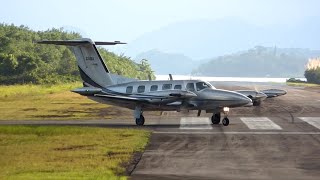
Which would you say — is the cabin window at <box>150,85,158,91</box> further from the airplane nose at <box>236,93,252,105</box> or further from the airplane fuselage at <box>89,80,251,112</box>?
the airplane nose at <box>236,93,252,105</box>

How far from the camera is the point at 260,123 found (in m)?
34.2

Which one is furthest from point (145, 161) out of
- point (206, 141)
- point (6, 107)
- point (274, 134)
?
point (6, 107)

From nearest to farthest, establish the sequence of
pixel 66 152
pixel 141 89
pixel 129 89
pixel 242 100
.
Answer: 1. pixel 66 152
2. pixel 242 100
3. pixel 141 89
4. pixel 129 89

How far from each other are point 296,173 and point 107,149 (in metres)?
8.30

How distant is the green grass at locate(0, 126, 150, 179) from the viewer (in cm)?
1600

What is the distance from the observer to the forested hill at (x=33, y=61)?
109 metres

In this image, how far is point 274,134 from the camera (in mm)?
27375

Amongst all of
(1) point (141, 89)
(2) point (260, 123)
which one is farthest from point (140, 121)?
(2) point (260, 123)

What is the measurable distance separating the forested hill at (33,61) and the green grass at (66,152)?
270 feet

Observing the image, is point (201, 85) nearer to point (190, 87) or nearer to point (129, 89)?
point (190, 87)

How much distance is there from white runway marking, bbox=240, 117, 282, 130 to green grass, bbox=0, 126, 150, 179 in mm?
7395

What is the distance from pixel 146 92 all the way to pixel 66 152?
45.7 feet

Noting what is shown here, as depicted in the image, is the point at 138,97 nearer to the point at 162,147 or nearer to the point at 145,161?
the point at 162,147

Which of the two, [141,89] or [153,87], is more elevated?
[153,87]
